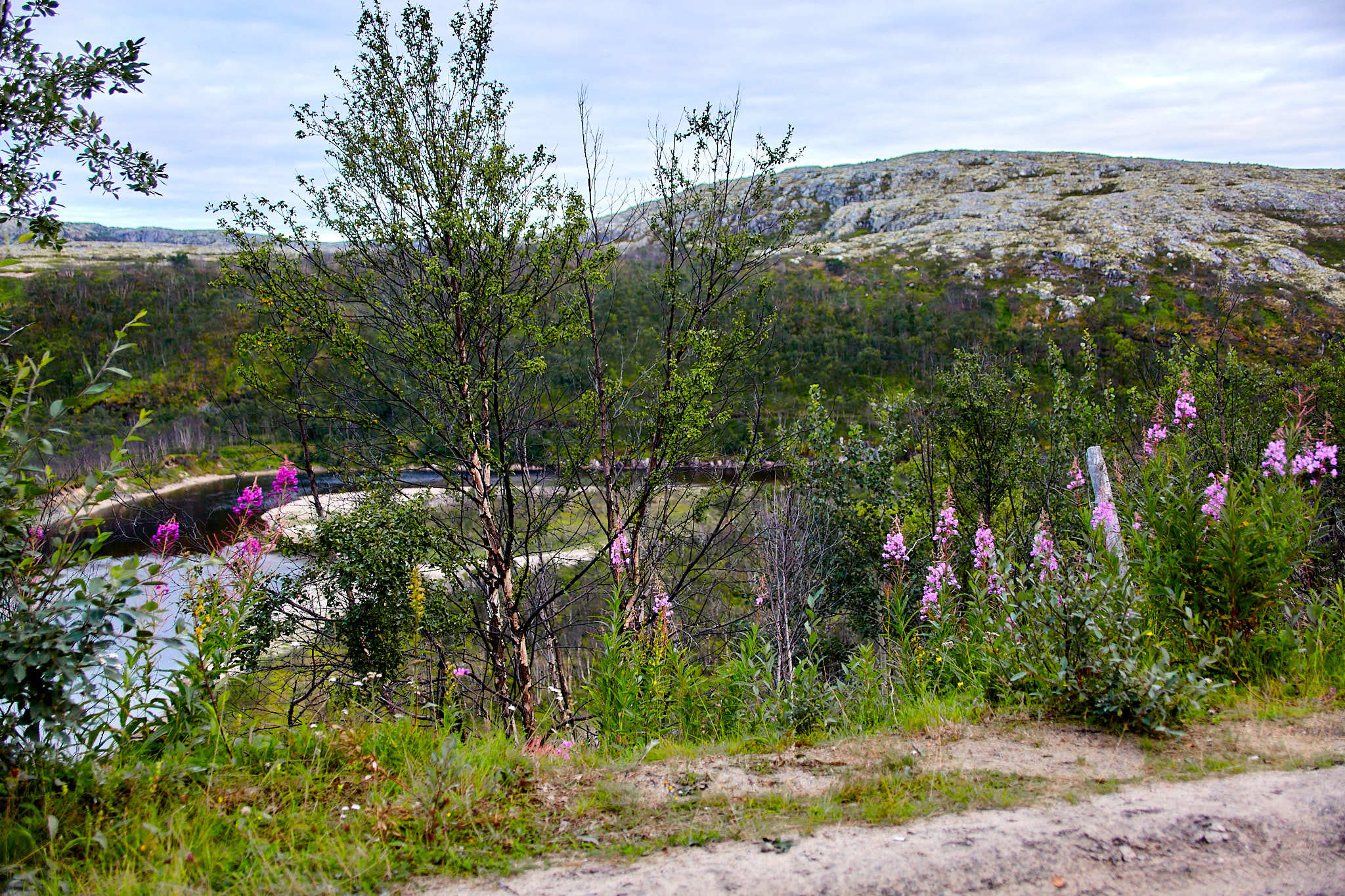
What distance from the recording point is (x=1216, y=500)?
4.70 m

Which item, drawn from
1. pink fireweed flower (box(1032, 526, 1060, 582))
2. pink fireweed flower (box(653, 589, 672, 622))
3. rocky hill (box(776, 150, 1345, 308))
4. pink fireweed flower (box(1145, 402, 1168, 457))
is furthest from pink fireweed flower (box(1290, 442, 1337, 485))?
rocky hill (box(776, 150, 1345, 308))

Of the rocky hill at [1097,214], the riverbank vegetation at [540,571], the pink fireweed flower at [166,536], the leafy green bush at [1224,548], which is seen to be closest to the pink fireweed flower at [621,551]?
the riverbank vegetation at [540,571]

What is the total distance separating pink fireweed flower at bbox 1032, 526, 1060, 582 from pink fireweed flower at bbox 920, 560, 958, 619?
0.76 meters

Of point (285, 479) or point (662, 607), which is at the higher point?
point (285, 479)

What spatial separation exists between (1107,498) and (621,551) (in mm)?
6241

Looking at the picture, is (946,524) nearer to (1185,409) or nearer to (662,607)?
(1185,409)

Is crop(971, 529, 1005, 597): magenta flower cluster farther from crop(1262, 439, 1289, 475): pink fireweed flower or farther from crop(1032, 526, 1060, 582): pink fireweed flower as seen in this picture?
crop(1262, 439, 1289, 475): pink fireweed flower

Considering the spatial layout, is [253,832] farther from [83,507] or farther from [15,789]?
[83,507]

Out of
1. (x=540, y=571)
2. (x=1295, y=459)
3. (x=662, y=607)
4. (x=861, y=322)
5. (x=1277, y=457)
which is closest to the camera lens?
(x=1277, y=457)

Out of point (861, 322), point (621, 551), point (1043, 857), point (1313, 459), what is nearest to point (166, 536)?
point (621, 551)

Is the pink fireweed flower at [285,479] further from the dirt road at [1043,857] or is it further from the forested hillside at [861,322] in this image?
the forested hillside at [861,322]

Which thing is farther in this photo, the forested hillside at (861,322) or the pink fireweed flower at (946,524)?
the forested hillside at (861,322)

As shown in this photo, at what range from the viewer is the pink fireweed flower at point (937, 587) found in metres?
5.47

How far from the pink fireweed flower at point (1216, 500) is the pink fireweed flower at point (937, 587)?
183cm
